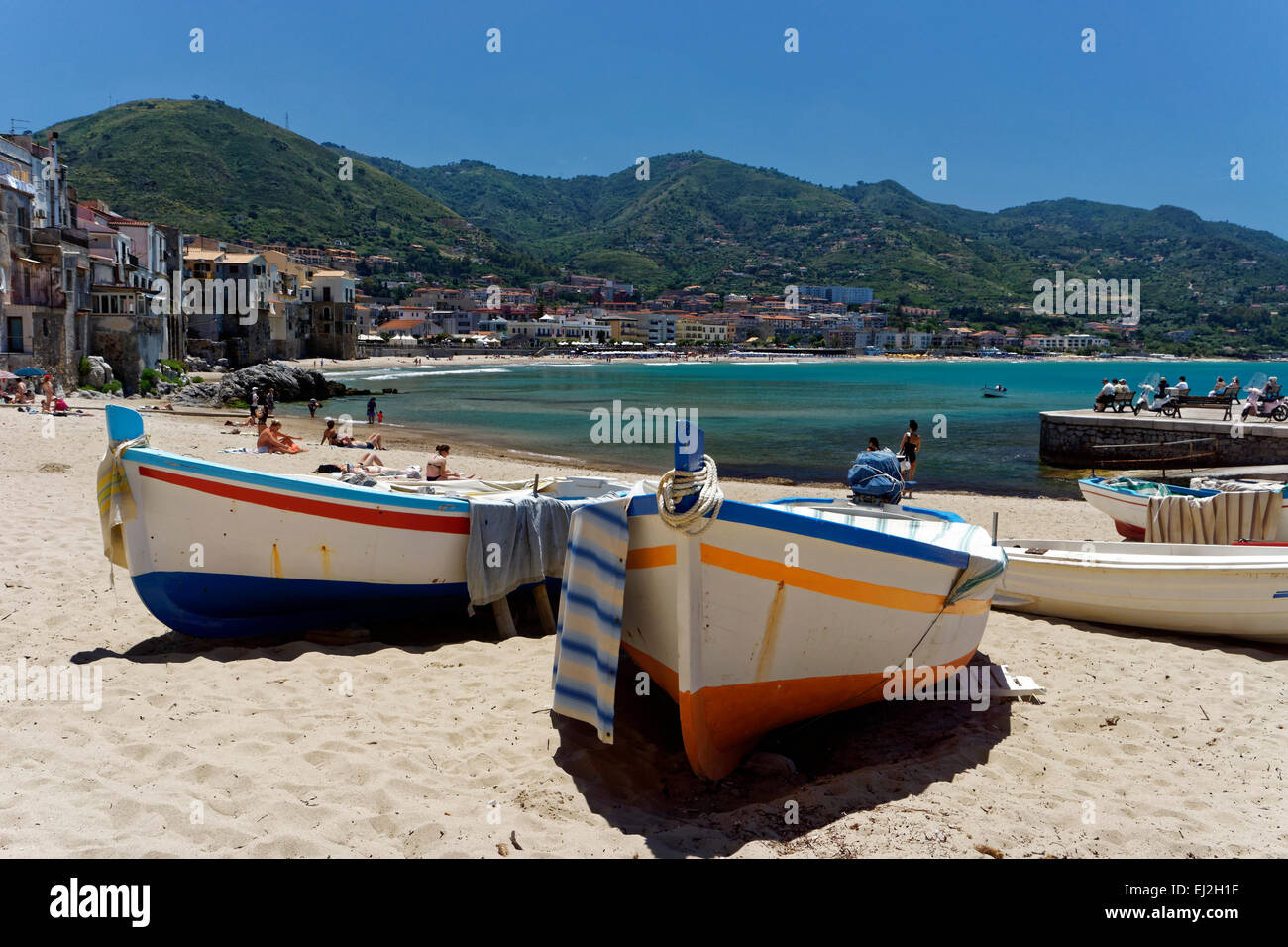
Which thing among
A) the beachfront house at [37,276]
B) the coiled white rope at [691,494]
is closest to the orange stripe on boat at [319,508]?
the coiled white rope at [691,494]

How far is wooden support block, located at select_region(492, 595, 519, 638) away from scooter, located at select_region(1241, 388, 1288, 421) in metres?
26.6

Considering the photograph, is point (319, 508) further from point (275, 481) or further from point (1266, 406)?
point (1266, 406)

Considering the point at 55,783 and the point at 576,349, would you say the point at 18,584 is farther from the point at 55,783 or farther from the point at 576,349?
the point at 576,349

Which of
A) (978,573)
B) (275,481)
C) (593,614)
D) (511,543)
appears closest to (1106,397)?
(978,573)

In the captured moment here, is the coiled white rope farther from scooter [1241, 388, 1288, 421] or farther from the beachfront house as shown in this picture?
the beachfront house

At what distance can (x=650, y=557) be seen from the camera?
190 inches

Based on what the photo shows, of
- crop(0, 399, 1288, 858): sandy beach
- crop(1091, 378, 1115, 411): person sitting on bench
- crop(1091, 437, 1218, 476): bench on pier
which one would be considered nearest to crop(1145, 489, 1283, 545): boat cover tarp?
crop(0, 399, 1288, 858): sandy beach

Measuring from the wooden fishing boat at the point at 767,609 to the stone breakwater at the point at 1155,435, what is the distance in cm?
2243

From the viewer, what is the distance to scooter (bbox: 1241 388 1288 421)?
24625 millimetres

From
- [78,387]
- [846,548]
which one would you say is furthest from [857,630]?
[78,387]

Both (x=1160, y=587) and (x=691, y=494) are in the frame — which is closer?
(x=691, y=494)

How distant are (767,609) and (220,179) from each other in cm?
17966

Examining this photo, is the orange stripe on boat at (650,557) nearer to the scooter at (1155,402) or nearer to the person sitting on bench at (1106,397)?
the scooter at (1155,402)

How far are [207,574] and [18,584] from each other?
227 cm
